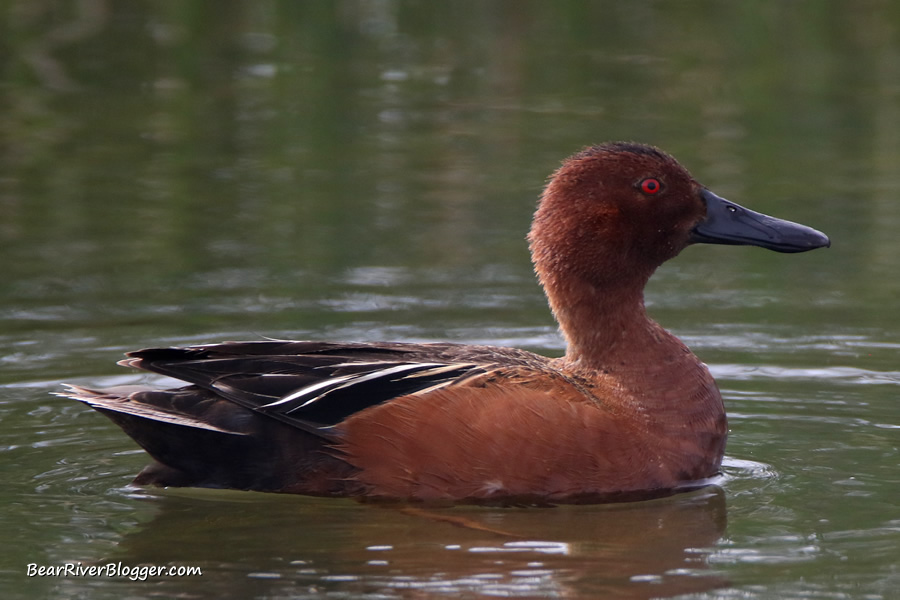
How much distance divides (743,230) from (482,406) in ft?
6.13

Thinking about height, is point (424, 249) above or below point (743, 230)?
below

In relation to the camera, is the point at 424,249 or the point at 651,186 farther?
the point at 424,249

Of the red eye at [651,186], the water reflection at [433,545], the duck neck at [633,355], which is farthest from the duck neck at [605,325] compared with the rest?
the water reflection at [433,545]

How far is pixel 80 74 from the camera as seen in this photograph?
18266 mm

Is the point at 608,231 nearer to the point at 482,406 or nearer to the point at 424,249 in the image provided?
the point at 482,406

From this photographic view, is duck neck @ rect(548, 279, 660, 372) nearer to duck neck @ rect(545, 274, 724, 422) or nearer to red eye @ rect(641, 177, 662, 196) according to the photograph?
duck neck @ rect(545, 274, 724, 422)

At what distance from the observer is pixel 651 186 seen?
7566 mm

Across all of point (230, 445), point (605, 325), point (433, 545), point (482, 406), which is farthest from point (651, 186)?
point (230, 445)

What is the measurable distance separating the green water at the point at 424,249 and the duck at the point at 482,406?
166mm

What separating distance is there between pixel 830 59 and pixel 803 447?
38.2ft

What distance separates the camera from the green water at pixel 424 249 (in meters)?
6.36

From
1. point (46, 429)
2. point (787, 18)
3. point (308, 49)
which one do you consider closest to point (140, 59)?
point (308, 49)

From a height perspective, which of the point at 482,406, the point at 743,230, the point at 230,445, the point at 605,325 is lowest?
the point at 230,445

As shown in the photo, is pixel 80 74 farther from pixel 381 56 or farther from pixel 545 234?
pixel 545 234
